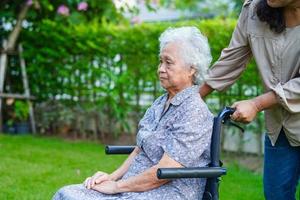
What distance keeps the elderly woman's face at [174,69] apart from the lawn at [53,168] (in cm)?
220

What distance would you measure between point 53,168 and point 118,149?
9.13 ft

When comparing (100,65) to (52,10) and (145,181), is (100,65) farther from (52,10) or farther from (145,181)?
(145,181)

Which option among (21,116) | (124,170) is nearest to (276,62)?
(124,170)

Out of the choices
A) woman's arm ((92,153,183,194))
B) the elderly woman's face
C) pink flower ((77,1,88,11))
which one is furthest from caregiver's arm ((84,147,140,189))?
pink flower ((77,1,88,11))

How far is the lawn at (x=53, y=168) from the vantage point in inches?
200

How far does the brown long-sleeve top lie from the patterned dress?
320 mm

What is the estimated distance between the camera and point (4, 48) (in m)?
8.33

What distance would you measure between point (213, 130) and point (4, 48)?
6003 mm

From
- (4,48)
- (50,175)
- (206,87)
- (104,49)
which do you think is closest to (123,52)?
(104,49)

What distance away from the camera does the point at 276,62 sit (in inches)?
113

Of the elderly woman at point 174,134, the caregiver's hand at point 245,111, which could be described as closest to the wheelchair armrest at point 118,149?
the elderly woman at point 174,134

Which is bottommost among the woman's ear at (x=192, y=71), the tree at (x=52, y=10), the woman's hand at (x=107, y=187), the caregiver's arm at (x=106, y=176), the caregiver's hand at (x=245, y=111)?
the woman's hand at (x=107, y=187)

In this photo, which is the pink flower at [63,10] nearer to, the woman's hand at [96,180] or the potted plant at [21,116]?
the potted plant at [21,116]

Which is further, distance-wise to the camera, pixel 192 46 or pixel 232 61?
pixel 232 61
